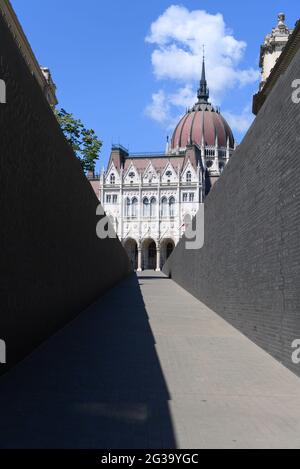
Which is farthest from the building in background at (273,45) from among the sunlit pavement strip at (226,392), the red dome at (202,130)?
the red dome at (202,130)

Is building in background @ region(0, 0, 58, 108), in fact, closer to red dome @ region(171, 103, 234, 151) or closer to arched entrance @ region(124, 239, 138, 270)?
arched entrance @ region(124, 239, 138, 270)

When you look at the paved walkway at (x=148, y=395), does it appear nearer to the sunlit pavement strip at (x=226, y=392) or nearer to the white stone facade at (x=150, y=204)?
the sunlit pavement strip at (x=226, y=392)

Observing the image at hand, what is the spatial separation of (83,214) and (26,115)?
737 centimetres

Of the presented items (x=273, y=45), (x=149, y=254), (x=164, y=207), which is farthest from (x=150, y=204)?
(x=273, y=45)

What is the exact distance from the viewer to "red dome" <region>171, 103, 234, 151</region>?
450 feet

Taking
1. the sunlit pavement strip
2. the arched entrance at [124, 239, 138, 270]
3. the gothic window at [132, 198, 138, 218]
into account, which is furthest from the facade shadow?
the arched entrance at [124, 239, 138, 270]

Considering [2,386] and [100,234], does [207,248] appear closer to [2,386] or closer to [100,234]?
[100,234]

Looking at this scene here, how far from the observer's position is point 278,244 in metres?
8.79

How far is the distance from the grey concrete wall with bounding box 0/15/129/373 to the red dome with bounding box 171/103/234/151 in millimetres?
125425

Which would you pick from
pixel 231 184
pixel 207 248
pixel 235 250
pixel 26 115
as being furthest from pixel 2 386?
pixel 207 248

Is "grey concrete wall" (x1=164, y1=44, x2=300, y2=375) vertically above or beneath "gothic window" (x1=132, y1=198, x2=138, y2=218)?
beneath

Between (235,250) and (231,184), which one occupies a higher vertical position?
(231,184)

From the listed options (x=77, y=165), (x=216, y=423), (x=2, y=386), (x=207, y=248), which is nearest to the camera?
(x=216, y=423)

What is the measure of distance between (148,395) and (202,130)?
440 ft
